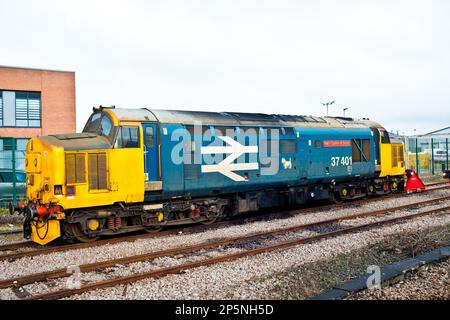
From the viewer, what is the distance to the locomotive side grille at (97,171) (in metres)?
10.9

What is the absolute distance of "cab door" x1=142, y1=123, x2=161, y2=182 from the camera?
1169cm

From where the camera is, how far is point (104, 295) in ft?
23.9

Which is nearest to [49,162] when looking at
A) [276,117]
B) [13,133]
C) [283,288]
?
[283,288]

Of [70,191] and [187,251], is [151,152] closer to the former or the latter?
[70,191]

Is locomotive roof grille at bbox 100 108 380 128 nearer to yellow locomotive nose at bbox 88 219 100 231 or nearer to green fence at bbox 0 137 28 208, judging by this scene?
yellow locomotive nose at bbox 88 219 100 231

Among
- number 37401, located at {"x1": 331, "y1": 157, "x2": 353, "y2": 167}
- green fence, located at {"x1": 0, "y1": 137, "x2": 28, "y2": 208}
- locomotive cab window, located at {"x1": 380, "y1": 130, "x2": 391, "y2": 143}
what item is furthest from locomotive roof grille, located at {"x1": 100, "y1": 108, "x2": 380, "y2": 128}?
green fence, located at {"x1": 0, "y1": 137, "x2": 28, "y2": 208}

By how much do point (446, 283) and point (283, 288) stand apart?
265 cm

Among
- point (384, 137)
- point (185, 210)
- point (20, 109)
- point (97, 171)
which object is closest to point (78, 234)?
point (97, 171)

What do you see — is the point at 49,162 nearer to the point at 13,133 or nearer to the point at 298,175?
the point at 298,175

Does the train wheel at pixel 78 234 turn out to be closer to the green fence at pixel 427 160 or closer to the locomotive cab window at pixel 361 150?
the locomotive cab window at pixel 361 150

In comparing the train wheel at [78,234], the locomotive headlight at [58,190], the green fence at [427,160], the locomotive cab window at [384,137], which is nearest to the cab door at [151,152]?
the train wheel at [78,234]

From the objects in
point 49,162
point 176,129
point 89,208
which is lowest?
point 89,208

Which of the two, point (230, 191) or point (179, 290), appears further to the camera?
point (230, 191)

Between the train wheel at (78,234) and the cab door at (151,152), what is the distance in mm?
2086
